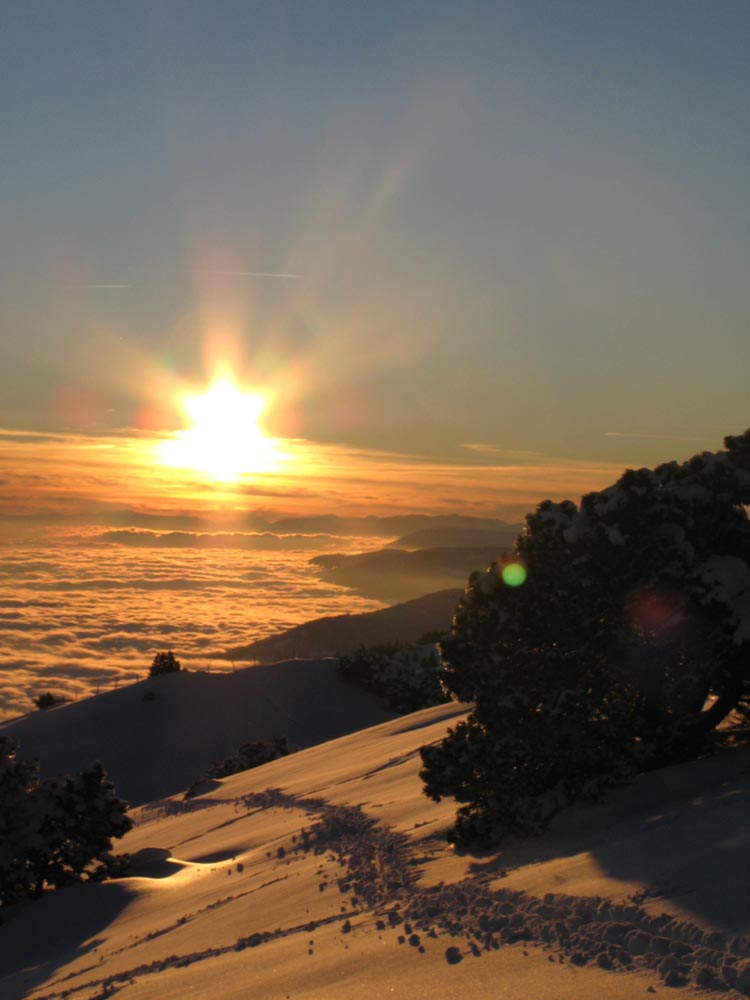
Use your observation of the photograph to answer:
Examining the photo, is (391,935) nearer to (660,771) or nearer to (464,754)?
(464,754)

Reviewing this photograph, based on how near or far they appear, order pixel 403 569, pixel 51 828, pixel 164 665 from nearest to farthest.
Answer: pixel 51 828
pixel 164 665
pixel 403 569

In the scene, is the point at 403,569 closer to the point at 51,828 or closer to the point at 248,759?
the point at 248,759

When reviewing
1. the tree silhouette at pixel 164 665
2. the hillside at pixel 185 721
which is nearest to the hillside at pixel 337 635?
the tree silhouette at pixel 164 665

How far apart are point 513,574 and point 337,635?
82.5 metres

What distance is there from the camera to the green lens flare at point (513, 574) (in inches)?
419

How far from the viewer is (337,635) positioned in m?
92.0

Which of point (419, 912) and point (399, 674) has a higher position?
point (399, 674)

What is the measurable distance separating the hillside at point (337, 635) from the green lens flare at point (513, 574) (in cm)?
6873

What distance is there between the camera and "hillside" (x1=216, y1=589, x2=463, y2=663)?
86875 millimetres

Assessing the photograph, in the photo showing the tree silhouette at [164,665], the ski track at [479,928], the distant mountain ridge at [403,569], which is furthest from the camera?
the distant mountain ridge at [403,569]

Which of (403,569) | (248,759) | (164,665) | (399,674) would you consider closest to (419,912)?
(248,759)

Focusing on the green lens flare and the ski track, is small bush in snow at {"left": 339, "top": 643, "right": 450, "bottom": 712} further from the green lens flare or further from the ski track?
the green lens flare

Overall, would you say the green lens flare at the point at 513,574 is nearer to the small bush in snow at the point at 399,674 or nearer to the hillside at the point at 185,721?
the hillside at the point at 185,721

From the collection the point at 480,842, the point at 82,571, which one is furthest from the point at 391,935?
the point at 82,571
